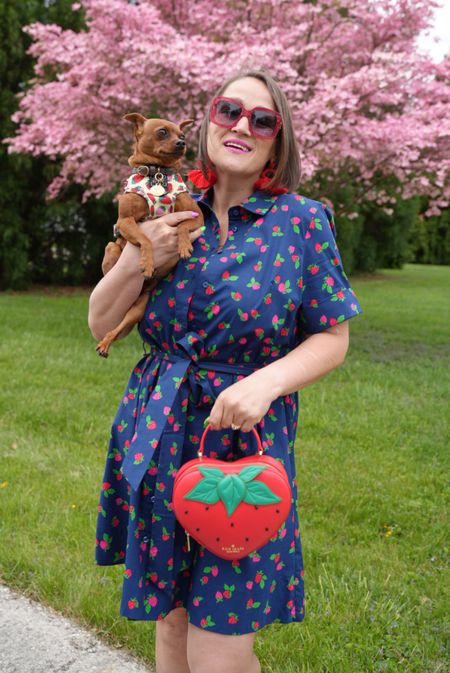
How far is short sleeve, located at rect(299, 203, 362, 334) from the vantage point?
1.69 metres

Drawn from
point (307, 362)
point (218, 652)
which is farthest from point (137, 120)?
point (218, 652)

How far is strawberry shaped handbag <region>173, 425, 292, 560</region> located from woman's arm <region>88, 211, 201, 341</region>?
460 millimetres

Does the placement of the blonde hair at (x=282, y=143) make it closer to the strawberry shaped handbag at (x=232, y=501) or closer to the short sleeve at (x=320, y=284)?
the short sleeve at (x=320, y=284)

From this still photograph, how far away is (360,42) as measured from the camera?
8.91 m

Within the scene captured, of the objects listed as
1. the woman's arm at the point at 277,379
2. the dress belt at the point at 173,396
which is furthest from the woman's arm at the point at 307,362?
the dress belt at the point at 173,396

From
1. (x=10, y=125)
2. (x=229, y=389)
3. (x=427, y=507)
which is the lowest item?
(x=427, y=507)

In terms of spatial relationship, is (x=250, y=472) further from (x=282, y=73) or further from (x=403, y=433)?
(x=282, y=73)

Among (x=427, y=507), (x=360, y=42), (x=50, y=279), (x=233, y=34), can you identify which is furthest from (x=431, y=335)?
(x=50, y=279)

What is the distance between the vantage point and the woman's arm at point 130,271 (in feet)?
5.52

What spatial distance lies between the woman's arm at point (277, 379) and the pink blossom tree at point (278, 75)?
233 inches

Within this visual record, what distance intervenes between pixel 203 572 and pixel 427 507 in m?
2.35

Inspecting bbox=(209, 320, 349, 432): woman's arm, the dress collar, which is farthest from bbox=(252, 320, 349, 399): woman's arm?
the dress collar

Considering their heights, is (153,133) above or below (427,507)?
above

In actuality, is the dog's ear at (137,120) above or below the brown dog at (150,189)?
above
